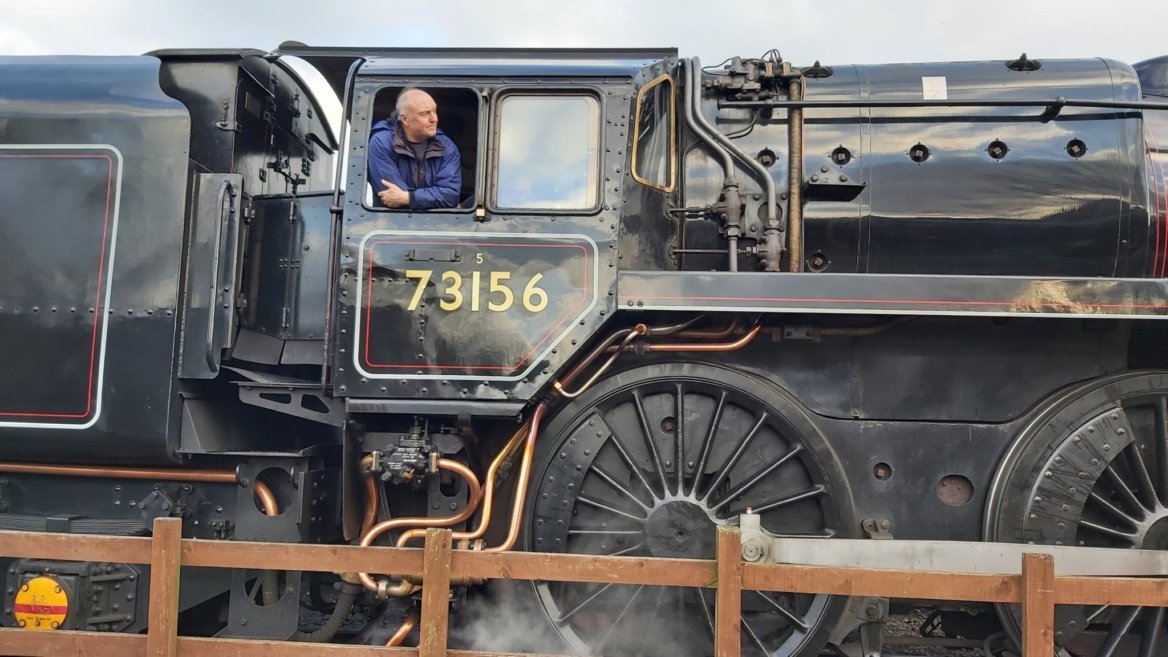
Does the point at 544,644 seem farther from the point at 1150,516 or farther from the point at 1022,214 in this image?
the point at 1022,214

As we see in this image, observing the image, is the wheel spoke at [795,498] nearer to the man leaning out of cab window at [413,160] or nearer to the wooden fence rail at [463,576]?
the wooden fence rail at [463,576]

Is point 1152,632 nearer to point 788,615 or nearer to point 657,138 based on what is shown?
point 788,615

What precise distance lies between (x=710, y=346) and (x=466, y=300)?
1.10 meters

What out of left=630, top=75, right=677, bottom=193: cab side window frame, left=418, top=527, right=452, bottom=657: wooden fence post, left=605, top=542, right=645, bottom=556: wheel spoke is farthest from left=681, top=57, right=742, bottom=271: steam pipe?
Answer: left=418, top=527, right=452, bottom=657: wooden fence post

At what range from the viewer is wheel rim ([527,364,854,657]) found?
10.5 feet

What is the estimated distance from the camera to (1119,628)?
3.13 meters

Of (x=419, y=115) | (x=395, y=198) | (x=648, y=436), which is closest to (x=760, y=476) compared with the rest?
(x=648, y=436)

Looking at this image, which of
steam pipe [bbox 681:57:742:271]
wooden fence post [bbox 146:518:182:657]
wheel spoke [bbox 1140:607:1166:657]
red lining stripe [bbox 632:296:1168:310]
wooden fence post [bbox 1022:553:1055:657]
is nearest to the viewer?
wooden fence post [bbox 1022:553:1055:657]

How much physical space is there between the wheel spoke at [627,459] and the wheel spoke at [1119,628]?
2.06m

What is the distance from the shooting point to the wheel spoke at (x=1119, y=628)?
3105mm

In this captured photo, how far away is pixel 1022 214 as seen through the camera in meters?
3.38

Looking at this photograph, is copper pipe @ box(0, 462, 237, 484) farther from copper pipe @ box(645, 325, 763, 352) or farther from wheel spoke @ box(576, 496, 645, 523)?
copper pipe @ box(645, 325, 763, 352)

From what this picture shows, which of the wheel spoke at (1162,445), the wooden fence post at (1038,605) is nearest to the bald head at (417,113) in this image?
the wooden fence post at (1038,605)

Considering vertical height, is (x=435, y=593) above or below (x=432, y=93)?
below
